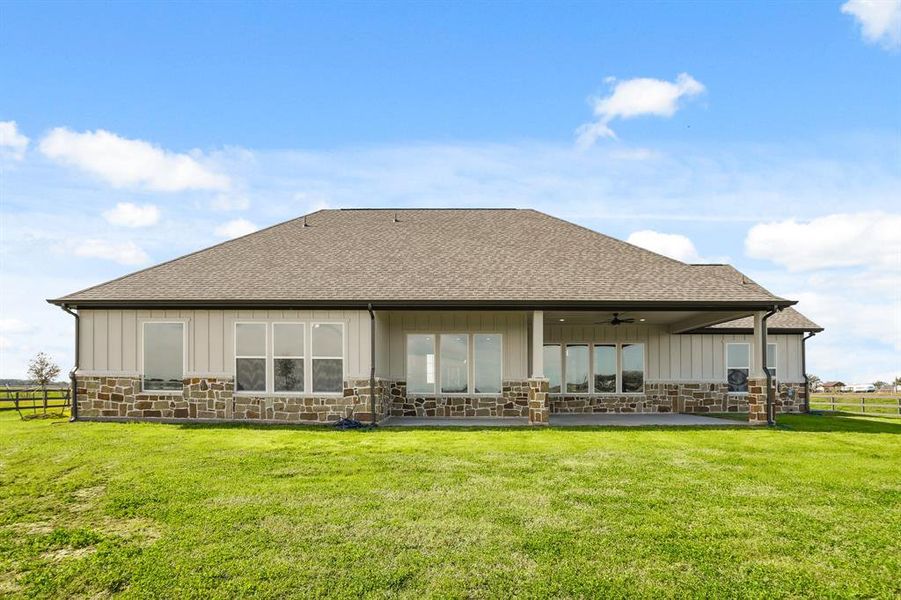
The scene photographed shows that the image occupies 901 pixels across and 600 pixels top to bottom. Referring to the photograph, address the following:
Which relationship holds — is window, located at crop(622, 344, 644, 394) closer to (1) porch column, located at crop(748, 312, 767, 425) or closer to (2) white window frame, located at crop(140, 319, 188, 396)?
(1) porch column, located at crop(748, 312, 767, 425)

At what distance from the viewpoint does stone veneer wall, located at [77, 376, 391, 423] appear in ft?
47.4

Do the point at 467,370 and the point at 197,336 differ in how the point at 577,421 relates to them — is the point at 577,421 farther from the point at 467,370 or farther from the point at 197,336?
the point at 197,336

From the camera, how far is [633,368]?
18641 millimetres

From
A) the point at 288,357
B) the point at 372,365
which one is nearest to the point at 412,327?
the point at 372,365

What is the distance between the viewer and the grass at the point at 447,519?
17.3 feet

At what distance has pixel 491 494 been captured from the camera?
25.3ft

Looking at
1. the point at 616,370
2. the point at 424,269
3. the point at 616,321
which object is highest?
the point at 424,269

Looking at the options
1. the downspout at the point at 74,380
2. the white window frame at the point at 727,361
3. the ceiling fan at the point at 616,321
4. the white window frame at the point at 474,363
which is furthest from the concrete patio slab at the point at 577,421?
the downspout at the point at 74,380

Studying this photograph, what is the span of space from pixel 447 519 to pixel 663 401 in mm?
13656

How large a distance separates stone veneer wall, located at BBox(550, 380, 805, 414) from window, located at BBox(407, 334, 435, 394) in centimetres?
411

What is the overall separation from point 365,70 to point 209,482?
9836 mm

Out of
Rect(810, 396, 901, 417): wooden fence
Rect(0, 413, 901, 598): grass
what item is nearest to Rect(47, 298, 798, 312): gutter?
Rect(0, 413, 901, 598): grass

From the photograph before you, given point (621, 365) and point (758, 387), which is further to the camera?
point (621, 365)

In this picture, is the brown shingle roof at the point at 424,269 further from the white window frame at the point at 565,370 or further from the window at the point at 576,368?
the window at the point at 576,368
